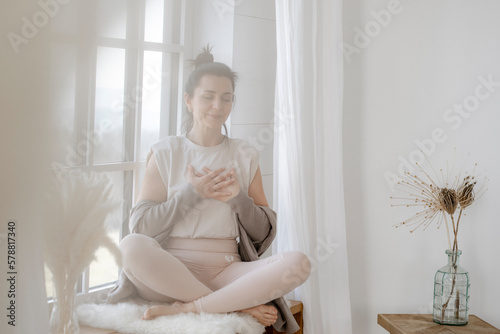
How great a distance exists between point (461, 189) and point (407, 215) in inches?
11.2

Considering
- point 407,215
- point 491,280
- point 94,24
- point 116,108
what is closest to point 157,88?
point 116,108

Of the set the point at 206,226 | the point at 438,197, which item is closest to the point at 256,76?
the point at 206,226

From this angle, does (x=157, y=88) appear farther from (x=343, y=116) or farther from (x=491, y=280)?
(x=491, y=280)

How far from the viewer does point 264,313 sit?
1843 mm

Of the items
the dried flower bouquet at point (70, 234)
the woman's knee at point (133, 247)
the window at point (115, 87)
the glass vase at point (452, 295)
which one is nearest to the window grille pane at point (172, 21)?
the window at point (115, 87)

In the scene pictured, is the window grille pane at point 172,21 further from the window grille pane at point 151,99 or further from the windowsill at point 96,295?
the windowsill at point 96,295

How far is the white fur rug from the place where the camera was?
1.64 meters

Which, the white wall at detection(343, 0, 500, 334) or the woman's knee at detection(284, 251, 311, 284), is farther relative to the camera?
the white wall at detection(343, 0, 500, 334)

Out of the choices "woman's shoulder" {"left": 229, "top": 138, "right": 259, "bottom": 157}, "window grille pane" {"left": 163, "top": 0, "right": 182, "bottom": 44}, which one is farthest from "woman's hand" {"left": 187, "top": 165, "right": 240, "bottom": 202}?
"window grille pane" {"left": 163, "top": 0, "right": 182, "bottom": 44}

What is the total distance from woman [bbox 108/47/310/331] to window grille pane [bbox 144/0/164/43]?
0.16 meters

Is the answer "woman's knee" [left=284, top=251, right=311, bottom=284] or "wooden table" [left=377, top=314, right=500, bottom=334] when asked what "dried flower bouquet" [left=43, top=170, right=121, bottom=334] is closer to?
"woman's knee" [left=284, top=251, right=311, bottom=284]

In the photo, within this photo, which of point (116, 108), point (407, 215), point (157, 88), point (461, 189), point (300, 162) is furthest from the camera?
point (407, 215)

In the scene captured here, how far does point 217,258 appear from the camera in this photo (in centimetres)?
Result: 193

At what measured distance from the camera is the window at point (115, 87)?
1316 mm
